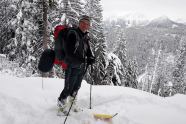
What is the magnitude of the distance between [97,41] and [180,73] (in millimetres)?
26162

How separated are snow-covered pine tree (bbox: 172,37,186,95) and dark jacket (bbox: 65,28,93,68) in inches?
1368

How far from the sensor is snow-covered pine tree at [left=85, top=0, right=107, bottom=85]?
722 inches

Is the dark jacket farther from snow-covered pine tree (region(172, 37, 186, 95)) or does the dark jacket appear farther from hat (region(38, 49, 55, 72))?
snow-covered pine tree (region(172, 37, 186, 95))

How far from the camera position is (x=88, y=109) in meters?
3.73

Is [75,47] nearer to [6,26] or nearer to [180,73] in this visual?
[6,26]

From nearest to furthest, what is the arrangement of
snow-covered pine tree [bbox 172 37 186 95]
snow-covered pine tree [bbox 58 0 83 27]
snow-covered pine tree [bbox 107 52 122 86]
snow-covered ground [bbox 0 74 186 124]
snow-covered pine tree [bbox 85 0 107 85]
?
snow-covered ground [bbox 0 74 186 124], snow-covered pine tree [bbox 58 0 83 27], snow-covered pine tree [bbox 107 52 122 86], snow-covered pine tree [bbox 85 0 107 85], snow-covered pine tree [bbox 172 37 186 95]

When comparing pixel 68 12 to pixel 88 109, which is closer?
pixel 88 109

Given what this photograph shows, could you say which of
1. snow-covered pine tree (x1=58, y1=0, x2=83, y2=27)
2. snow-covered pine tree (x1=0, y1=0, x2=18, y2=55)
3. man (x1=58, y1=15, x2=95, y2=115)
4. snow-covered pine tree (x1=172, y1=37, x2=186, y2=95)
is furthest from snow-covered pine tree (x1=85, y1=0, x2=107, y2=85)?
snow-covered pine tree (x1=172, y1=37, x2=186, y2=95)

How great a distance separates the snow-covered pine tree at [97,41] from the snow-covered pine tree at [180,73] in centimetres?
2253

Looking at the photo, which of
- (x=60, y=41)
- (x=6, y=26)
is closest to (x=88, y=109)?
(x=60, y=41)

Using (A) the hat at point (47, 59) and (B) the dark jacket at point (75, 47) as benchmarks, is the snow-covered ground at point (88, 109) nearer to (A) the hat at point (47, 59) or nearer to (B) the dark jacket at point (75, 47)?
(A) the hat at point (47, 59)

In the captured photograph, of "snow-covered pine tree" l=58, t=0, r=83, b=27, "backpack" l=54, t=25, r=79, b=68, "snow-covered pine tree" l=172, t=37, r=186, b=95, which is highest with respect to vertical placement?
"snow-covered pine tree" l=58, t=0, r=83, b=27

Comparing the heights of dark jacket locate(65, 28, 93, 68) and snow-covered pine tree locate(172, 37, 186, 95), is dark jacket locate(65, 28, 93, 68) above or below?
above

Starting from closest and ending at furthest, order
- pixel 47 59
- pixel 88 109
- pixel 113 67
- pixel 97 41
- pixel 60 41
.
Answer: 1. pixel 60 41
2. pixel 47 59
3. pixel 88 109
4. pixel 113 67
5. pixel 97 41
